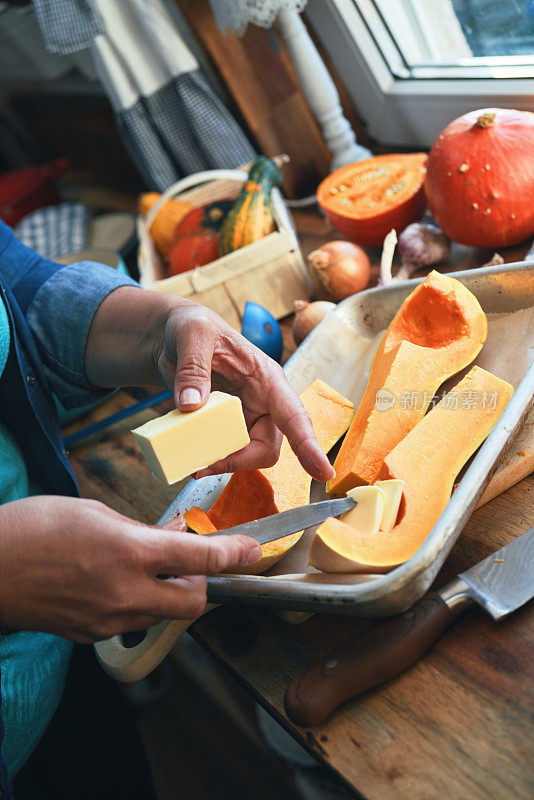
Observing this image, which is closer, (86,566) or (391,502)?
(86,566)

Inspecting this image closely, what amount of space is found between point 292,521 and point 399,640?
0.53 feet

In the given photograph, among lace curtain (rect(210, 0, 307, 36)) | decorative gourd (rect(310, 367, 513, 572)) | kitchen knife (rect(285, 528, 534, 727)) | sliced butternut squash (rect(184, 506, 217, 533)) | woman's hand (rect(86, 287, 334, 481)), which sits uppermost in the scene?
lace curtain (rect(210, 0, 307, 36))

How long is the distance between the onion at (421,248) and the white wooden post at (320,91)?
46 centimetres

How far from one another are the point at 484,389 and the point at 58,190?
93.1 inches

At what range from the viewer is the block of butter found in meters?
0.70

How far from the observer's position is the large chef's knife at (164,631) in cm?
69

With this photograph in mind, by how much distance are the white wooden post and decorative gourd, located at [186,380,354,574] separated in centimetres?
91

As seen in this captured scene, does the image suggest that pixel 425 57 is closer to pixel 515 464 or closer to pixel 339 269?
pixel 339 269

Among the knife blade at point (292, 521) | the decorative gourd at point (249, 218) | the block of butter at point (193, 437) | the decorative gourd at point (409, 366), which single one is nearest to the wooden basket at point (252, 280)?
the decorative gourd at point (249, 218)

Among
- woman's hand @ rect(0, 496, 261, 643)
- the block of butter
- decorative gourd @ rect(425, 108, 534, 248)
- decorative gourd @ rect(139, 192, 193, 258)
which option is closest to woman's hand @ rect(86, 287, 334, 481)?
the block of butter

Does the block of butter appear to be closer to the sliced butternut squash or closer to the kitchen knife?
the sliced butternut squash

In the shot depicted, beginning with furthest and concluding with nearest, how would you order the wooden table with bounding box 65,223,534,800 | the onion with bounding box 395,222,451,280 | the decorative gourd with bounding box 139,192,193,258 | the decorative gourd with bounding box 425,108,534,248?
1. the decorative gourd with bounding box 139,192,193,258
2. the onion with bounding box 395,222,451,280
3. the decorative gourd with bounding box 425,108,534,248
4. the wooden table with bounding box 65,223,534,800

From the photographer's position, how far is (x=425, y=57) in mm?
1519

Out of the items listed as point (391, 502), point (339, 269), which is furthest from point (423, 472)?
point (339, 269)
